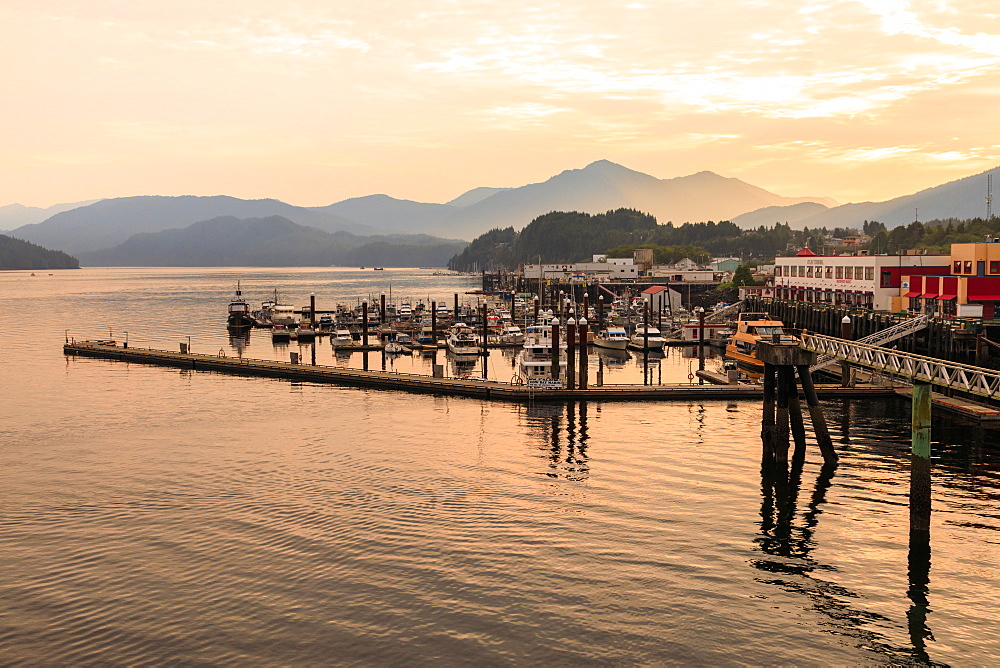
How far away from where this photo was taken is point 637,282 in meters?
191

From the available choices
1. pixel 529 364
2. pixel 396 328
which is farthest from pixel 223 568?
pixel 396 328

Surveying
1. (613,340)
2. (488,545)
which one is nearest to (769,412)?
(488,545)

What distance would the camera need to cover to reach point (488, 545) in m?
29.9

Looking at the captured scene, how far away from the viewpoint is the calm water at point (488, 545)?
76.1ft

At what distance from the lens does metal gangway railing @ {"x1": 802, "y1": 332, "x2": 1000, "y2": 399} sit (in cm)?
3494

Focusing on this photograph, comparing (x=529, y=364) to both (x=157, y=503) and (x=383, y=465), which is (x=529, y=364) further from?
(x=157, y=503)

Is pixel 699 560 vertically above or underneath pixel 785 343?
underneath

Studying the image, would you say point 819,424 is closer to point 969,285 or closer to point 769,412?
point 769,412

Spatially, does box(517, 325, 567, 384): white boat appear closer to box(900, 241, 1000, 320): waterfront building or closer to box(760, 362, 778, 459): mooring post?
box(760, 362, 778, 459): mooring post

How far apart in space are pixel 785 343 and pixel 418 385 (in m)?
33.4

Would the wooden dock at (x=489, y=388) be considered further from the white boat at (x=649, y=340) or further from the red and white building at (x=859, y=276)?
the red and white building at (x=859, y=276)

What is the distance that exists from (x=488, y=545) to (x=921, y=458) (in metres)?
15.6

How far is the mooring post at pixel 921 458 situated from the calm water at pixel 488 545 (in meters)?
1.60

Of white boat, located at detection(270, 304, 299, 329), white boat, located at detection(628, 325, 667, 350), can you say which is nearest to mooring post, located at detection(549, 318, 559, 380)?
white boat, located at detection(628, 325, 667, 350)
